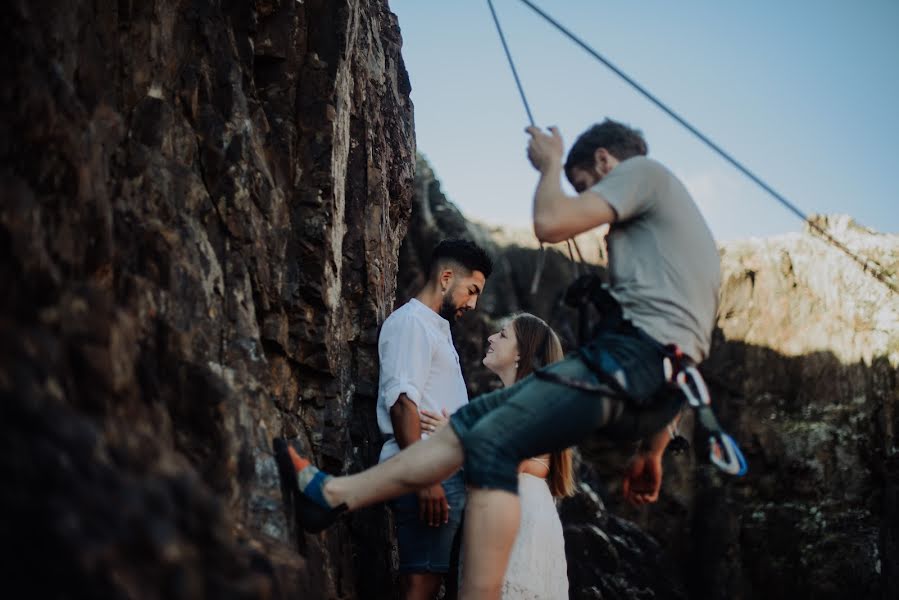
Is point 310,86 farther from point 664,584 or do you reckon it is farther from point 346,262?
point 664,584

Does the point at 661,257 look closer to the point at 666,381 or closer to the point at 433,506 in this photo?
the point at 666,381

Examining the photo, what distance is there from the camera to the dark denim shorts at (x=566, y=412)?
4109 millimetres

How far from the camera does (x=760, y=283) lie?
21.5 meters

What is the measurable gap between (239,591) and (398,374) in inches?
124

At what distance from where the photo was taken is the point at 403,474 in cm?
434

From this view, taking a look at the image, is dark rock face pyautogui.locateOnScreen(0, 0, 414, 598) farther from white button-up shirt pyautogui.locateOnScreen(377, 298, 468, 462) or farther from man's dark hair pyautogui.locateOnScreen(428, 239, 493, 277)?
man's dark hair pyautogui.locateOnScreen(428, 239, 493, 277)

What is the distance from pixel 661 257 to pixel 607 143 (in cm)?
77

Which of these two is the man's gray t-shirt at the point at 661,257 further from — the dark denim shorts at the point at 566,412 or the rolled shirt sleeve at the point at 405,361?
the rolled shirt sleeve at the point at 405,361

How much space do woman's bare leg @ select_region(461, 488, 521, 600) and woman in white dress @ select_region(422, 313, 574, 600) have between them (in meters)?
1.13

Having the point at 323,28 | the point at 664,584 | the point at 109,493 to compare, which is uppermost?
the point at 323,28

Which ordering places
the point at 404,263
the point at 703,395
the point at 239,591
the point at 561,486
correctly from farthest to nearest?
the point at 404,263, the point at 561,486, the point at 703,395, the point at 239,591

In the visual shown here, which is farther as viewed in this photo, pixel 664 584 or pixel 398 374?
pixel 664 584

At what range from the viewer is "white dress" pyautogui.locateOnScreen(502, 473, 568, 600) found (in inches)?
221

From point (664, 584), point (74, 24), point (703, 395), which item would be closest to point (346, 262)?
point (74, 24)
